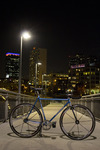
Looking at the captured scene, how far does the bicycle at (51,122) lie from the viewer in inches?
184

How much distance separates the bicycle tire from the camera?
4.79 metres

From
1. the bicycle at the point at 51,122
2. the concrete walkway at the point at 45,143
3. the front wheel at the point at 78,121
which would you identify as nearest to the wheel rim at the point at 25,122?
the bicycle at the point at 51,122

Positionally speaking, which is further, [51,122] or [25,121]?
[25,121]

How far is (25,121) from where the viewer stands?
16.7ft

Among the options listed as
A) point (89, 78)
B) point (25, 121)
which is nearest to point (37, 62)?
point (25, 121)

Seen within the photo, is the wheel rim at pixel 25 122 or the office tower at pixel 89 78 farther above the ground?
the office tower at pixel 89 78

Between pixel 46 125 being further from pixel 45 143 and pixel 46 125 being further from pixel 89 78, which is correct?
pixel 89 78

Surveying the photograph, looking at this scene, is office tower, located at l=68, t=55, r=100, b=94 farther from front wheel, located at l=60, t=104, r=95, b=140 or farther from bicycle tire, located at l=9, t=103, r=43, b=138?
bicycle tire, located at l=9, t=103, r=43, b=138

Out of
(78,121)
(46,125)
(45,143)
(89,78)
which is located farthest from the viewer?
(89,78)

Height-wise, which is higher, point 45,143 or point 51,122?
point 51,122

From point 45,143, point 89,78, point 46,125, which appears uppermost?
point 89,78

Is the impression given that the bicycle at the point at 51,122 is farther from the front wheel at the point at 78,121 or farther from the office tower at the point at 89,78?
the office tower at the point at 89,78

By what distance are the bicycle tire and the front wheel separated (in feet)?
1.79

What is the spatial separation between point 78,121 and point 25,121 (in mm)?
1233
